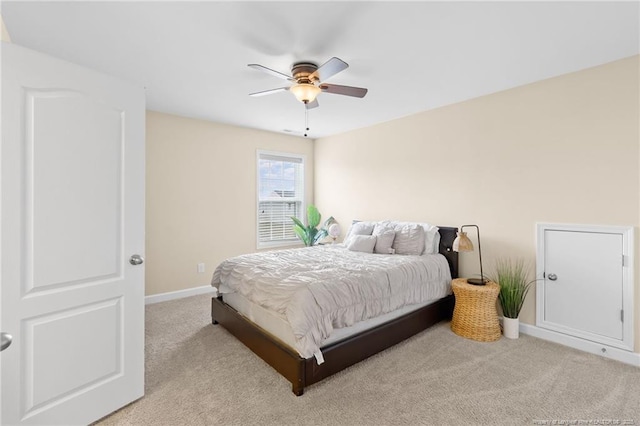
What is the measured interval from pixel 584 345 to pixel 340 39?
332cm

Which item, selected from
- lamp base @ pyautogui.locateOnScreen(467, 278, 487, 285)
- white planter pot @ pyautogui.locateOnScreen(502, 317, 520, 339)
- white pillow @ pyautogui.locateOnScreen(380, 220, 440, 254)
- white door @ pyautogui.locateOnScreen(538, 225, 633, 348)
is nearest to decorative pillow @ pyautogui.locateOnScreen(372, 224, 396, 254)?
white pillow @ pyautogui.locateOnScreen(380, 220, 440, 254)

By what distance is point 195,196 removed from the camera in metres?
4.21

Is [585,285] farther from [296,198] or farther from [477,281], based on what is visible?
[296,198]

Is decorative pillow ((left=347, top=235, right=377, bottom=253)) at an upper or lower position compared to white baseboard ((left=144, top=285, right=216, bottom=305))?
upper

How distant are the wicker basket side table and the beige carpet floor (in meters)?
0.11

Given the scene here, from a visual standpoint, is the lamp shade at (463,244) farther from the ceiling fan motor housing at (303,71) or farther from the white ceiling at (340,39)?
the ceiling fan motor housing at (303,71)

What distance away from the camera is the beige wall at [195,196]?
3.88 metres

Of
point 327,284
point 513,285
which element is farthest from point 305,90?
point 513,285

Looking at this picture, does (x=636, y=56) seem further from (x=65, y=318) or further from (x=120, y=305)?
(x=65, y=318)

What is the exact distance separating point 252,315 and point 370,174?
288 cm

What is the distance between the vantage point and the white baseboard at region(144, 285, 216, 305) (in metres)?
3.83

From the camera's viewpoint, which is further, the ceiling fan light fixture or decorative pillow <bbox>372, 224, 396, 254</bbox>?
decorative pillow <bbox>372, 224, 396, 254</bbox>

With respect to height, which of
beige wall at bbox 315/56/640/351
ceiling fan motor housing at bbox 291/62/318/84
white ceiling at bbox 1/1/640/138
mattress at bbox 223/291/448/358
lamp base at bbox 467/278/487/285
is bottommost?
mattress at bbox 223/291/448/358

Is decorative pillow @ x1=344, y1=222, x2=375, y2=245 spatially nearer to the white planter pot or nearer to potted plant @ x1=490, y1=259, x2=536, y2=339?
potted plant @ x1=490, y1=259, x2=536, y2=339
